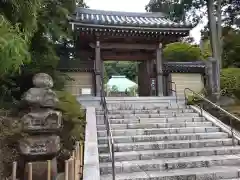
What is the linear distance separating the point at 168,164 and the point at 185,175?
1.79ft

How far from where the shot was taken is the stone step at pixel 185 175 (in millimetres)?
4887

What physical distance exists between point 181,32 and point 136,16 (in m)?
4.28

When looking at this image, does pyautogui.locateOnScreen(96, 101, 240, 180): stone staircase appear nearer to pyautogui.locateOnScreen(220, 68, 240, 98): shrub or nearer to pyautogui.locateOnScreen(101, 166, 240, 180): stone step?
pyautogui.locateOnScreen(101, 166, 240, 180): stone step

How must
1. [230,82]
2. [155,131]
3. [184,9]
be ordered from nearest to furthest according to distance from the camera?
1. [155,131]
2. [230,82]
3. [184,9]

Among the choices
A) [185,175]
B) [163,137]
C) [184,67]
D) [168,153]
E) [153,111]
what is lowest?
[185,175]

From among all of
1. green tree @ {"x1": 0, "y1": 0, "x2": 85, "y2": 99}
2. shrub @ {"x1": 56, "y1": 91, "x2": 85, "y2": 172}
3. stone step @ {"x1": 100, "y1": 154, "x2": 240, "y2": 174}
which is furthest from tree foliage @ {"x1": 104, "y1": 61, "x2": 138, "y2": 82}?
stone step @ {"x1": 100, "y1": 154, "x2": 240, "y2": 174}

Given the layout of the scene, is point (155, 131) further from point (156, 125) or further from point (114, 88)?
point (114, 88)

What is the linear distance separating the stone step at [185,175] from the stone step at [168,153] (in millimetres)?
648

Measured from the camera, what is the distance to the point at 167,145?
6.45 m

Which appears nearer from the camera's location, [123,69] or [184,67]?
[184,67]

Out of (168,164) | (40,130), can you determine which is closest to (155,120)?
(168,164)

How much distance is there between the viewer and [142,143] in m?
6.48

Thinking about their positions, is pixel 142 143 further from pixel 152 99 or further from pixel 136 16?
pixel 136 16

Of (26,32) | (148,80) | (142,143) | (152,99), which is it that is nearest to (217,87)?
(152,99)
